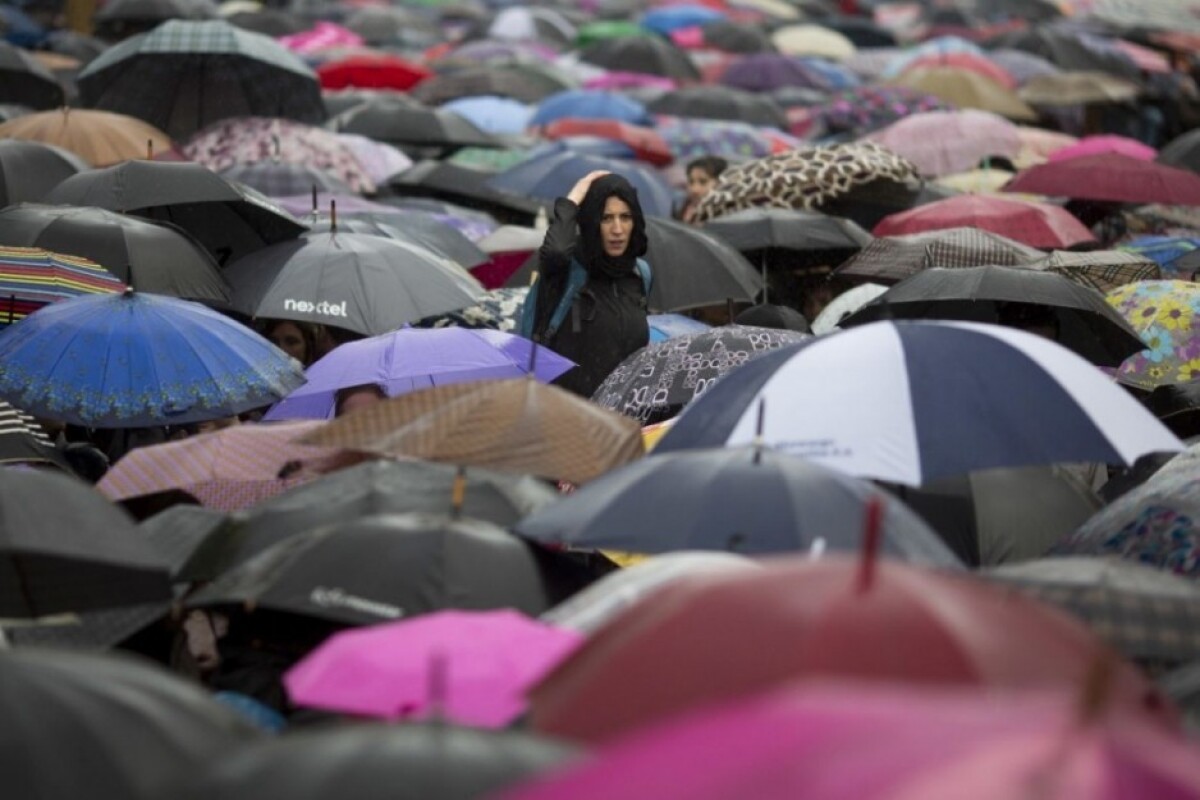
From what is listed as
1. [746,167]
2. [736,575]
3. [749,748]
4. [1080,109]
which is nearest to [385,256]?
[746,167]

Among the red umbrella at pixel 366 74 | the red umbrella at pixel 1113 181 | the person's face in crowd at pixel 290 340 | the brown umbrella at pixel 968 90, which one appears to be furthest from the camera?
the brown umbrella at pixel 968 90

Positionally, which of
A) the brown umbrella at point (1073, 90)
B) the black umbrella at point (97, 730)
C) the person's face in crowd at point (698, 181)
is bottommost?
the brown umbrella at point (1073, 90)

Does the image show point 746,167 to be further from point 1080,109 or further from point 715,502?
point 1080,109

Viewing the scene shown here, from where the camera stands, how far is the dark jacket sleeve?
361 inches

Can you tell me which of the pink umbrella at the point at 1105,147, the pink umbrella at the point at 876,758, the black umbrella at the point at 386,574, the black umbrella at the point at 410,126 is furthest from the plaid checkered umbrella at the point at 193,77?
the pink umbrella at the point at 876,758

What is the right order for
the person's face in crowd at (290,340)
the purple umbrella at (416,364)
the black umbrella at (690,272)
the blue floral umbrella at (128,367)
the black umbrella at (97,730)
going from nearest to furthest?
1. the black umbrella at (97,730)
2. the blue floral umbrella at (128,367)
3. the purple umbrella at (416,364)
4. the person's face in crowd at (290,340)
5. the black umbrella at (690,272)

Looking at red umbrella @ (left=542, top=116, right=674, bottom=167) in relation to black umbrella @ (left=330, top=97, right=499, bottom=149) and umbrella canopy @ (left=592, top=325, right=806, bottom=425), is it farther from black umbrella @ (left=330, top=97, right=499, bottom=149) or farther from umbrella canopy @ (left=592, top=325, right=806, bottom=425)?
umbrella canopy @ (left=592, top=325, right=806, bottom=425)

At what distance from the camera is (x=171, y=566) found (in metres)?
6.09

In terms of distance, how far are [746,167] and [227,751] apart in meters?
10.00

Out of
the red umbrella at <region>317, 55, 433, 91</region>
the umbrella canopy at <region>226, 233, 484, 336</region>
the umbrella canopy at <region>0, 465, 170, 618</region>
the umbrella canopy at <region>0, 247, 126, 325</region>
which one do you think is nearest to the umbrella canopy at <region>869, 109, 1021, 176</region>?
the red umbrella at <region>317, 55, 433, 91</region>

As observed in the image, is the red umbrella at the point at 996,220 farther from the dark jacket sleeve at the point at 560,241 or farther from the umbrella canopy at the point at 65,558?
the umbrella canopy at the point at 65,558

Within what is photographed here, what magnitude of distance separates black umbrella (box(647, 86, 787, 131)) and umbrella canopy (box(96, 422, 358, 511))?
14.7m

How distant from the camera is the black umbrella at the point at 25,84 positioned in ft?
57.1

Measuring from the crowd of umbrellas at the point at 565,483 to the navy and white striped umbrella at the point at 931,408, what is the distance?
0.04 feet
